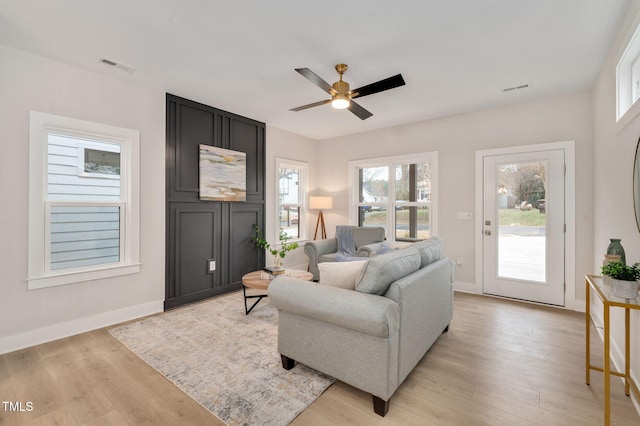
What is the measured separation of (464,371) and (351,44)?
290 centimetres

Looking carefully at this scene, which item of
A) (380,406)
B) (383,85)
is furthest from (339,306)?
(383,85)

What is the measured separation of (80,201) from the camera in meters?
3.01

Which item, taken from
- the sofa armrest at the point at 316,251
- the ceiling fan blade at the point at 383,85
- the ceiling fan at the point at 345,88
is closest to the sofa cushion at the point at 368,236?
the sofa armrest at the point at 316,251

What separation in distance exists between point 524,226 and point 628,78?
2.07 metres

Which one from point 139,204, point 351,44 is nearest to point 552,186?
point 351,44

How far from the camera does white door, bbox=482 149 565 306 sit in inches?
146

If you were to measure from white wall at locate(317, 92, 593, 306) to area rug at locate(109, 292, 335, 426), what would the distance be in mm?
3018

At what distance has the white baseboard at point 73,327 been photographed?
102 inches

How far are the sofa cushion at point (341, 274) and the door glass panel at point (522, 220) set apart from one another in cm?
306

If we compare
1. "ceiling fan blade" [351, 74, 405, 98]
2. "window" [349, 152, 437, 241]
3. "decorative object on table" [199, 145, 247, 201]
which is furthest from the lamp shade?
"ceiling fan blade" [351, 74, 405, 98]

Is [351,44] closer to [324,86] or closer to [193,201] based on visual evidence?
[324,86]

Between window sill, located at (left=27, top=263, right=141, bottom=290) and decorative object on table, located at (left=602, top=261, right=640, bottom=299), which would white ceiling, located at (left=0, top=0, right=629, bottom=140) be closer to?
decorative object on table, located at (left=602, top=261, right=640, bottom=299)

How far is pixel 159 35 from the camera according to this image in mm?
2434

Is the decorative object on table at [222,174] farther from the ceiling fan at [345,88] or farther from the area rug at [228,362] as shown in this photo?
the ceiling fan at [345,88]
